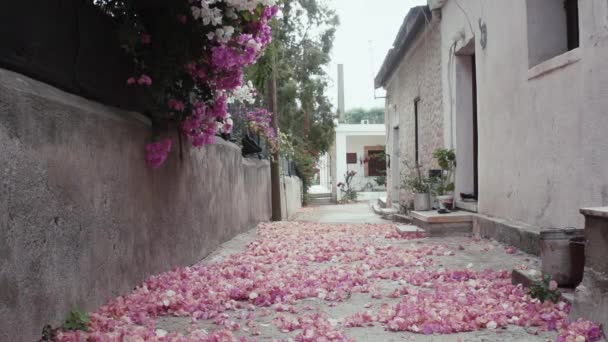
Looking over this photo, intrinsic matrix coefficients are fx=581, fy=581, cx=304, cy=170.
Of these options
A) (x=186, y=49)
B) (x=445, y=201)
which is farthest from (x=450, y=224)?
(x=186, y=49)

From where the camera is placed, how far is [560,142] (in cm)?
484

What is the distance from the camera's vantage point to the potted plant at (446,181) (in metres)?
8.31

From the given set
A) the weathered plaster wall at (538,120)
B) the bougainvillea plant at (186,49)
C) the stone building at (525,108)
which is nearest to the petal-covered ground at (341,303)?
the stone building at (525,108)

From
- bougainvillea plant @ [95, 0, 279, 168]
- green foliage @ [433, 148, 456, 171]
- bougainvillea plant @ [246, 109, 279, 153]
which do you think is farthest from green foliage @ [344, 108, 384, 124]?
bougainvillea plant @ [95, 0, 279, 168]

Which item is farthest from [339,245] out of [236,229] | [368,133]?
[368,133]

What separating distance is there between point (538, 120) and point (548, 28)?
877 mm

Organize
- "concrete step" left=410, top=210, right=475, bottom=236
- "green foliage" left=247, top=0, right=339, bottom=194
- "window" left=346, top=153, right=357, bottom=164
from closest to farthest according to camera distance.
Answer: "concrete step" left=410, top=210, right=475, bottom=236, "green foliage" left=247, top=0, right=339, bottom=194, "window" left=346, top=153, right=357, bottom=164

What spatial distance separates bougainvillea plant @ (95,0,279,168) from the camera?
12.8ft

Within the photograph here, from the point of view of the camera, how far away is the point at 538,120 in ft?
17.4

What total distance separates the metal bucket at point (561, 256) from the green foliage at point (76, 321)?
2664 mm

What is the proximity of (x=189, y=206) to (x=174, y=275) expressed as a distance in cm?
98

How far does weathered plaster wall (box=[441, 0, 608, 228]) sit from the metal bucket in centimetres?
82

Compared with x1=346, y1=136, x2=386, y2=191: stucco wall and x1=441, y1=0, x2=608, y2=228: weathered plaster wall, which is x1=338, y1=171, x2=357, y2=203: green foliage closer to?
x1=346, y1=136, x2=386, y2=191: stucco wall

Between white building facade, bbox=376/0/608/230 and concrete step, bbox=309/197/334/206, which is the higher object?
white building facade, bbox=376/0/608/230
